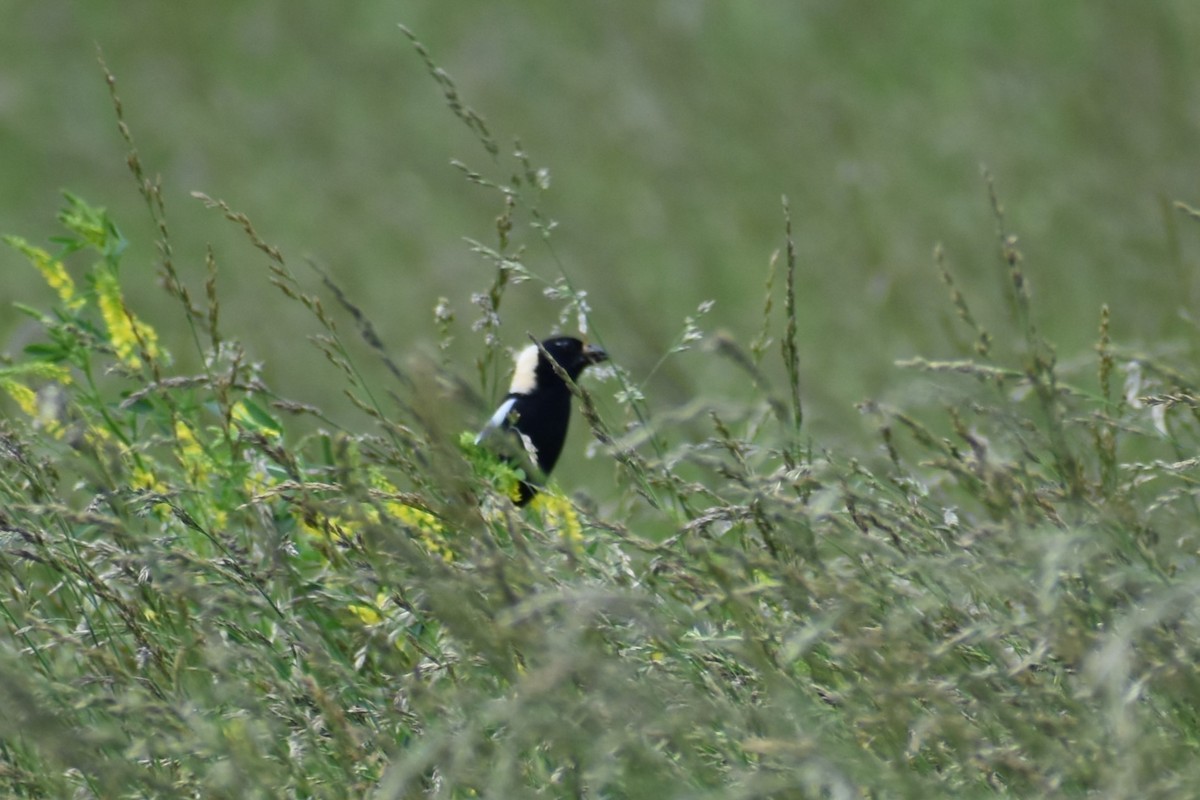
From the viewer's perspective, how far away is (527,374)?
550cm

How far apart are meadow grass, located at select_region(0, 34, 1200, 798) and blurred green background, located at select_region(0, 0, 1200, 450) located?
157 centimetres

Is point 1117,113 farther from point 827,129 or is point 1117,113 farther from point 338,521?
point 338,521

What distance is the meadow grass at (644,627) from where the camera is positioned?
5.03 feet

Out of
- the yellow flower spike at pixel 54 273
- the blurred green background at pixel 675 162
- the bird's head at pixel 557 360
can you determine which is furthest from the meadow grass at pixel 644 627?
the bird's head at pixel 557 360

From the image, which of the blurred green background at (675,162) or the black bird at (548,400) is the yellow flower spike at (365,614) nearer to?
the blurred green background at (675,162)

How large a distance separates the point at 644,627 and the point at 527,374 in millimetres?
3907

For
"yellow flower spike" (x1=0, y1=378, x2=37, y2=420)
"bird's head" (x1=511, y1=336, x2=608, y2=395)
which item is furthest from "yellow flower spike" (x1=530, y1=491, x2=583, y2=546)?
"bird's head" (x1=511, y1=336, x2=608, y2=395)

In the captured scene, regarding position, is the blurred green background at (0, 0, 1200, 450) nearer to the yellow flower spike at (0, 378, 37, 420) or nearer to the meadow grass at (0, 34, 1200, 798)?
the yellow flower spike at (0, 378, 37, 420)

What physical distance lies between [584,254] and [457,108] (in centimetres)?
343

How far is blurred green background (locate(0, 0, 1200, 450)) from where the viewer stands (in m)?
5.12

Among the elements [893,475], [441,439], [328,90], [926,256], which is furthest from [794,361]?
[328,90]

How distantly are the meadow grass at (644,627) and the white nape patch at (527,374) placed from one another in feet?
8.99

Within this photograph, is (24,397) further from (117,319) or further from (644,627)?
Result: (644,627)

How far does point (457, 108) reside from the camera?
7.79 feet
